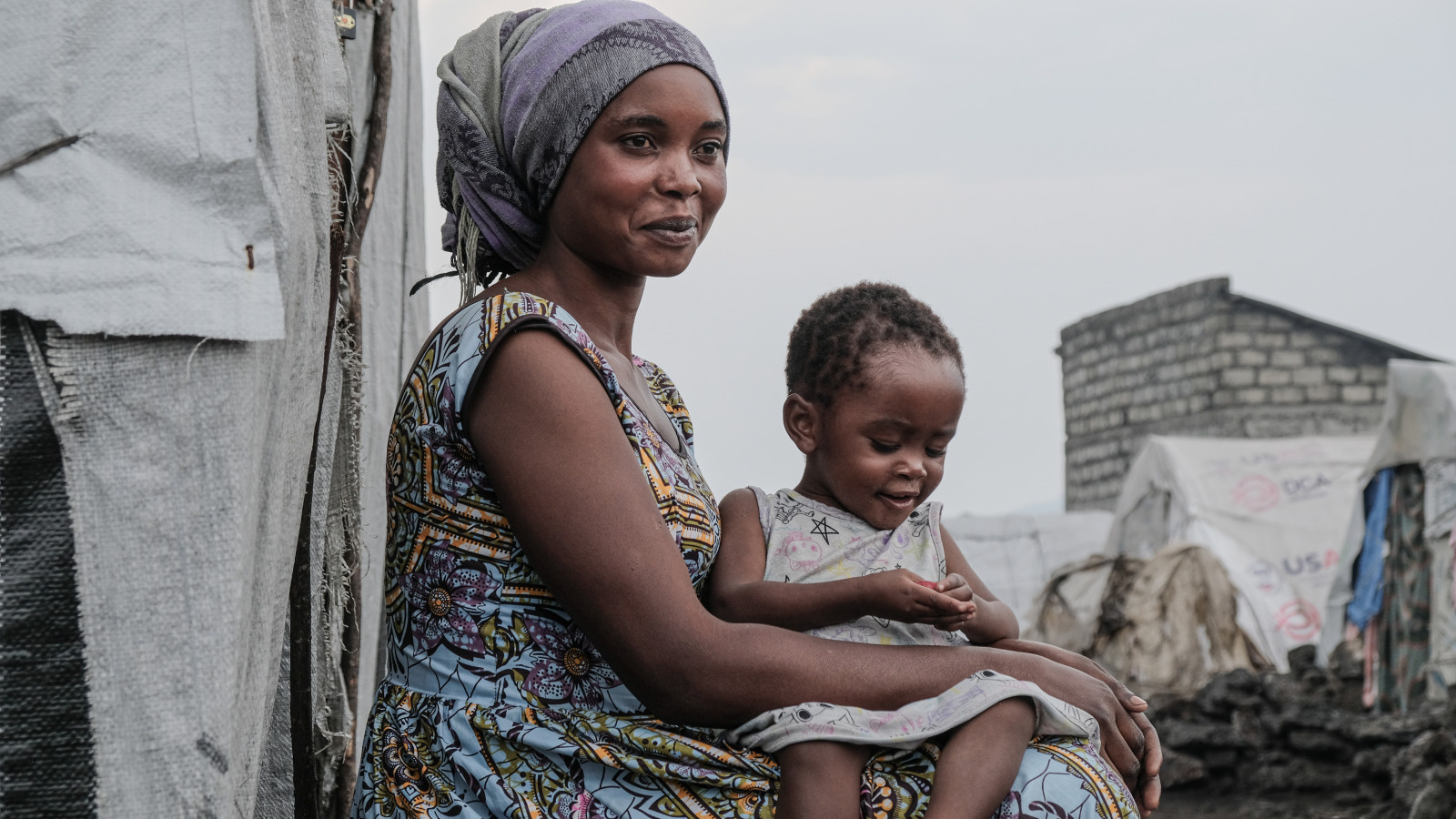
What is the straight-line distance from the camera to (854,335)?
2383 millimetres

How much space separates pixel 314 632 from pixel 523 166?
0.80m

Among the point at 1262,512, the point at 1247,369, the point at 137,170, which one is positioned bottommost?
the point at 1262,512

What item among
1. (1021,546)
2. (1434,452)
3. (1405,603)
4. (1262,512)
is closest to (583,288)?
(1434,452)

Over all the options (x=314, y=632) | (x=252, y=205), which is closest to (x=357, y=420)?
(x=314, y=632)

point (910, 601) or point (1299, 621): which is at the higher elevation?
point (910, 601)

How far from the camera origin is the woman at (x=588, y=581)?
70.4 inches

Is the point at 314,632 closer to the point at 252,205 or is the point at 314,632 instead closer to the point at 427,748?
the point at 427,748

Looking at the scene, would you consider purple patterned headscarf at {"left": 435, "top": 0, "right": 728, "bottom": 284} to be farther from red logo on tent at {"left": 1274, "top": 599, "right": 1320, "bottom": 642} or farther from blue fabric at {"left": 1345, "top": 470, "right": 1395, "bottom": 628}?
red logo on tent at {"left": 1274, "top": 599, "right": 1320, "bottom": 642}

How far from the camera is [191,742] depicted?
142cm

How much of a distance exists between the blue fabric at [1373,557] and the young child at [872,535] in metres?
7.64

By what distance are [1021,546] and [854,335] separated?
13777mm

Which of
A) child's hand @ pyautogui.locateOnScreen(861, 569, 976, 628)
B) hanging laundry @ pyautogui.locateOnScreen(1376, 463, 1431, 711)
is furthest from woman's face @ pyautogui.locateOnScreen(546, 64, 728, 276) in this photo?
hanging laundry @ pyautogui.locateOnScreen(1376, 463, 1431, 711)

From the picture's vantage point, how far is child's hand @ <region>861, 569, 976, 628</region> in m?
1.94

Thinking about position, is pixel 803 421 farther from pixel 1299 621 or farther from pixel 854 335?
pixel 1299 621
